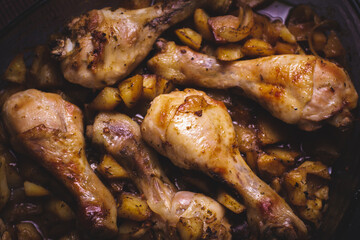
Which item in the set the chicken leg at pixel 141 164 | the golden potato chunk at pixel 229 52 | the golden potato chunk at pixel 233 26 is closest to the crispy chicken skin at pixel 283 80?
the golden potato chunk at pixel 229 52

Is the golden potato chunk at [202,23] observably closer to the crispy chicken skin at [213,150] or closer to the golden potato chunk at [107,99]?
the crispy chicken skin at [213,150]

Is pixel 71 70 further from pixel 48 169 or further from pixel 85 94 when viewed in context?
pixel 48 169

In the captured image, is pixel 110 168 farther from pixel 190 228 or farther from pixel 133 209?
pixel 190 228

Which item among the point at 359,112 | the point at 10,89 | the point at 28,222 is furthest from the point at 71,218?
the point at 359,112

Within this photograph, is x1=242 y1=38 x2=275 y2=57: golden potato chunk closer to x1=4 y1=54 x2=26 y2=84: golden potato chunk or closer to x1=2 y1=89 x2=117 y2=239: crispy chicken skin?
x1=2 y1=89 x2=117 y2=239: crispy chicken skin

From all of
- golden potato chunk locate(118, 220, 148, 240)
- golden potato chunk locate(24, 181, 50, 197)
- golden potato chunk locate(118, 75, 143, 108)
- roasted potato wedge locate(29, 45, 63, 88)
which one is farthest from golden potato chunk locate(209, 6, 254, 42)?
golden potato chunk locate(24, 181, 50, 197)
